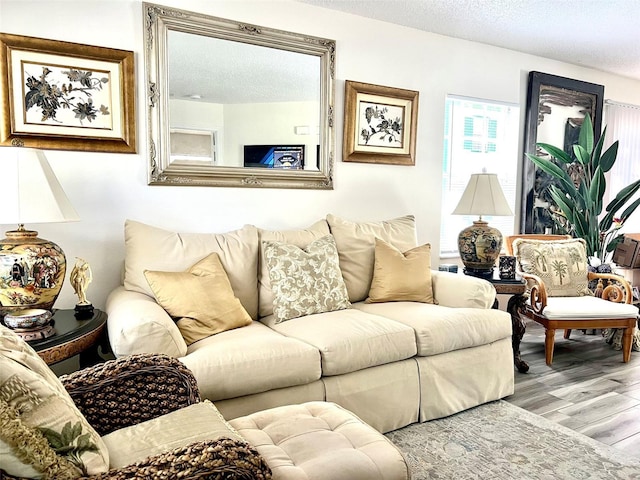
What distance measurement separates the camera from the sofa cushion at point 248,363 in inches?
75.2

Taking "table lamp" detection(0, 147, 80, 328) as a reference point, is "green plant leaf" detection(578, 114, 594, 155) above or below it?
above

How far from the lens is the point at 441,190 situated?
3.94 metres

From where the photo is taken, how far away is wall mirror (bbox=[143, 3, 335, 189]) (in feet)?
9.01

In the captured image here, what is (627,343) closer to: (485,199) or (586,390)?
(586,390)

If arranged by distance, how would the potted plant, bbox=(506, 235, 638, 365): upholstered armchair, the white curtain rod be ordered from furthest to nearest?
1. the white curtain rod
2. the potted plant
3. bbox=(506, 235, 638, 365): upholstered armchair

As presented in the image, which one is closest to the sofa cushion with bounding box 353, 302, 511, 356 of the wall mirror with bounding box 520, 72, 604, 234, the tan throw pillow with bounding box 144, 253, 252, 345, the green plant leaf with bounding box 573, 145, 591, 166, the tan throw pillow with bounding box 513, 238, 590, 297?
the tan throw pillow with bounding box 144, 253, 252, 345

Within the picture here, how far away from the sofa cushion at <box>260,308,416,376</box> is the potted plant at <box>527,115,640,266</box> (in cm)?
265

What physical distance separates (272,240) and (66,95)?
53.6 inches

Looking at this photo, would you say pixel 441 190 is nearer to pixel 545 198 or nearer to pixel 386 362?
pixel 545 198

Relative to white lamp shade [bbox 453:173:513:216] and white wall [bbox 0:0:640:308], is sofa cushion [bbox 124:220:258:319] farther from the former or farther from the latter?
white lamp shade [bbox 453:173:513:216]

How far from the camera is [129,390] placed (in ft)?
4.95

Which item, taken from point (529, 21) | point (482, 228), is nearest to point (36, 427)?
point (482, 228)

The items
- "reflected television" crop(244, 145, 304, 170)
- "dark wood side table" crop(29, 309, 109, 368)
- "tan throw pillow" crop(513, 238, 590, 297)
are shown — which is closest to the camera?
"dark wood side table" crop(29, 309, 109, 368)

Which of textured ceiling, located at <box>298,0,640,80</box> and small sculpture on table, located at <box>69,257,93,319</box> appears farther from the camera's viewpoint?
textured ceiling, located at <box>298,0,640,80</box>
